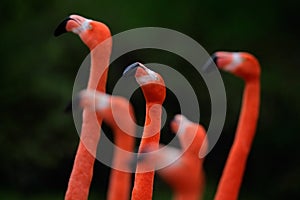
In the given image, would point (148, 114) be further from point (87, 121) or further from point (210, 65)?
point (210, 65)

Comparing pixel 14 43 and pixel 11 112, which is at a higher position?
pixel 14 43

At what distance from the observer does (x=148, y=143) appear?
2.01m

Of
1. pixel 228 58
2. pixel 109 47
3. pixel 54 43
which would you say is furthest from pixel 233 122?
pixel 109 47

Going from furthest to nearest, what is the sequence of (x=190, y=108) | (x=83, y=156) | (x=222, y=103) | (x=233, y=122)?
1. (x=233, y=122)
2. (x=222, y=103)
3. (x=190, y=108)
4. (x=83, y=156)

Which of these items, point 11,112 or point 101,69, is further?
point 11,112

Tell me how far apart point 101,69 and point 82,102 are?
10.8 inches

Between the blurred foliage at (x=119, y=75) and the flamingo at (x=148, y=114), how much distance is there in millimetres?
1991

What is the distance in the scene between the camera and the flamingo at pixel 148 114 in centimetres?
192

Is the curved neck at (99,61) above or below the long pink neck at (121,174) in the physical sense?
above

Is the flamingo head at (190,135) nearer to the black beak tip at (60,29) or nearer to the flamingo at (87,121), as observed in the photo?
the flamingo at (87,121)

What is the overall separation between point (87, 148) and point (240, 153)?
0.68 metres

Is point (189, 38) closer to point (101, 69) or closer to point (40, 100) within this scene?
point (40, 100)

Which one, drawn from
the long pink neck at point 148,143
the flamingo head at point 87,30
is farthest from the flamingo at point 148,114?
the flamingo head at point 87,30

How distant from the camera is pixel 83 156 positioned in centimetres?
230
